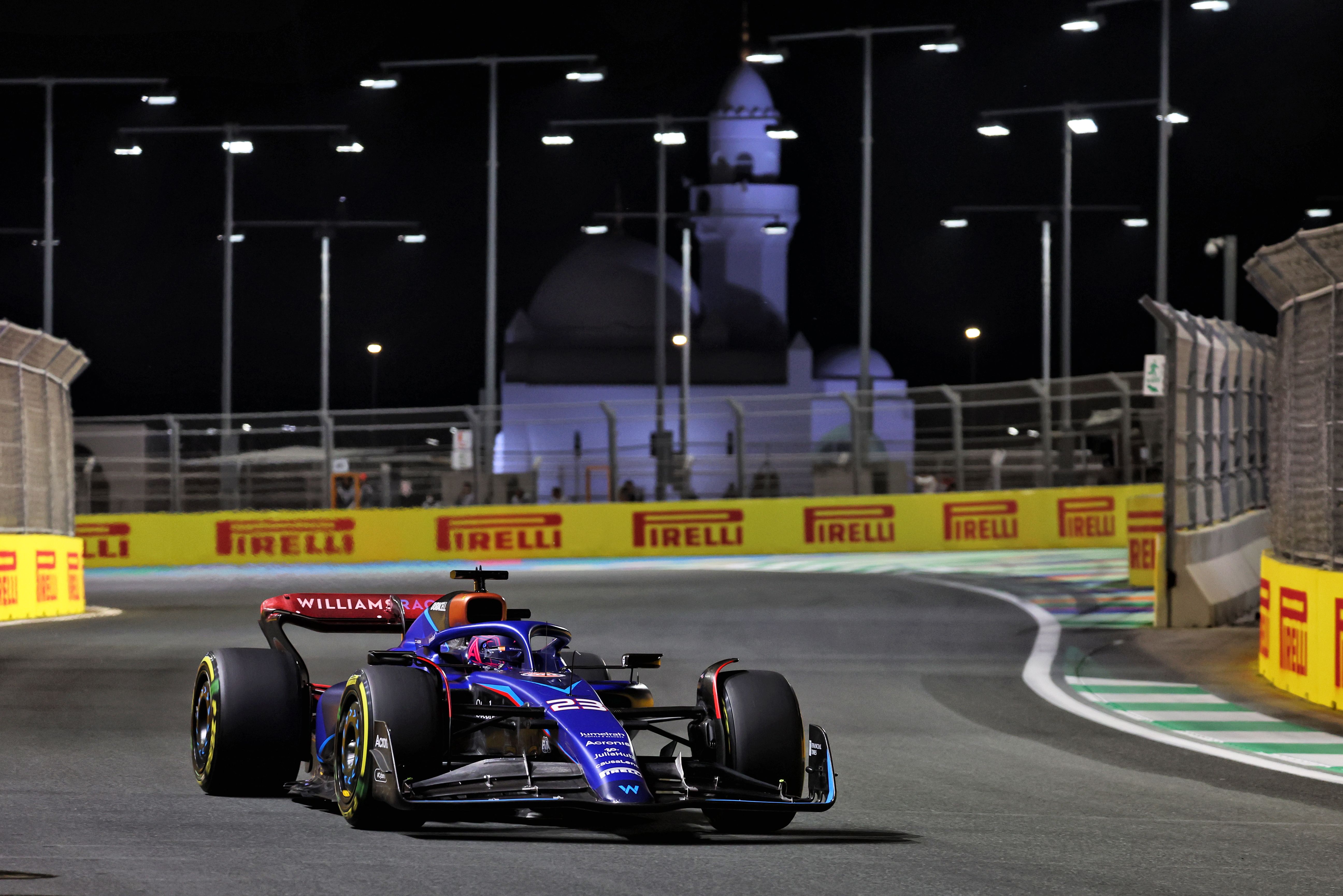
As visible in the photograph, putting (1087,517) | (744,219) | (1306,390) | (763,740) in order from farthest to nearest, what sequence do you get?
1. (744,219)
2. (1087,517)
3. (1306,390)
4. (763,740)

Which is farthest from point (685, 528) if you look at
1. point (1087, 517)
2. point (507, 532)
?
point (1087, 517)

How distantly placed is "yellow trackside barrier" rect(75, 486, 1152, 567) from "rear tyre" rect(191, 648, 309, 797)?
72.2 ft

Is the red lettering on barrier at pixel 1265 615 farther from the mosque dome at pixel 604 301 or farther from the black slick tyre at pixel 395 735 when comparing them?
the mosque dome at pixel 604 301

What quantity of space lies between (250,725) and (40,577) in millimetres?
13023

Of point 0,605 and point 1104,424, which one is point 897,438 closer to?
point 1104,424

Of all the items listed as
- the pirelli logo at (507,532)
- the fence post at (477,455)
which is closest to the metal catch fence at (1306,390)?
the pirelli logo at (507,532)

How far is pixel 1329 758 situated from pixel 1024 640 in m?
6.56

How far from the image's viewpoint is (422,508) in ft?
99.6

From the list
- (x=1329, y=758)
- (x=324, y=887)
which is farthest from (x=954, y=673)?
(x=324, y=887)

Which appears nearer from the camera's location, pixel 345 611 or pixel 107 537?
pixel 345 611

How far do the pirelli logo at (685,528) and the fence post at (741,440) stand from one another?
Answer: 2.00 feet

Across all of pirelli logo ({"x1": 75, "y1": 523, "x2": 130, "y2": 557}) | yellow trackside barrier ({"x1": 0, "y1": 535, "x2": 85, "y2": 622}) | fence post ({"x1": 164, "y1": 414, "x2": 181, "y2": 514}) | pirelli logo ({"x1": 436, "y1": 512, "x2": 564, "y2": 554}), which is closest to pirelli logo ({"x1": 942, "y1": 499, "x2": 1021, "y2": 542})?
pirelli logo ({"x1": 436, "y1": 512, "x2": 564, "y2": 554})

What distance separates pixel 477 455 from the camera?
100.0 ft

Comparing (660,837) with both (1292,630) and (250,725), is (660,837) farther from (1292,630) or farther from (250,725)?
→ (1292,630)
